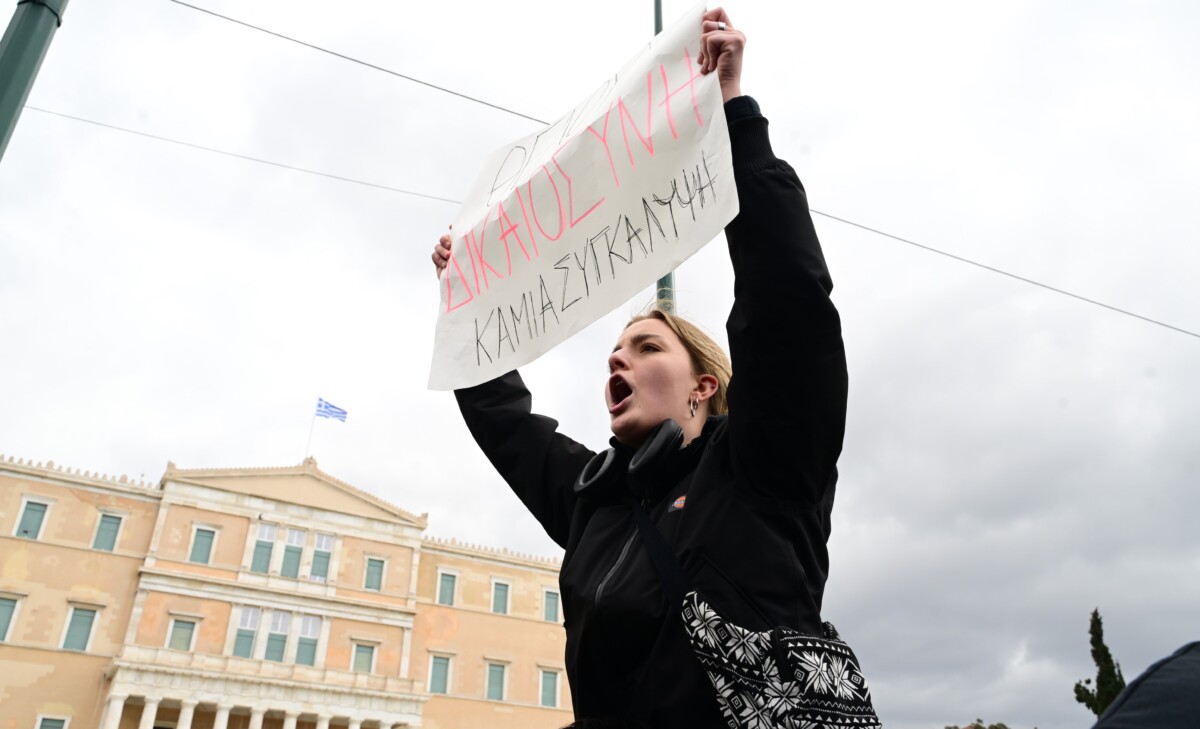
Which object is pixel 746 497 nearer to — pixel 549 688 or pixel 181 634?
pixel 181 634

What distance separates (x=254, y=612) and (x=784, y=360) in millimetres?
31324

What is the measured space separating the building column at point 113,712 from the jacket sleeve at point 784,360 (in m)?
29.5

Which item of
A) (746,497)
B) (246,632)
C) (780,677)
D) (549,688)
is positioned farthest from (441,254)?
(549,688)

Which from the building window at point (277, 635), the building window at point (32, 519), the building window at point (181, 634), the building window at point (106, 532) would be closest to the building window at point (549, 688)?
the building window at point (277, 635)

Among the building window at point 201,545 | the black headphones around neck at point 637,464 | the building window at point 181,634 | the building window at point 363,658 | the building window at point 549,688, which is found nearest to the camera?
the black headphones around neck at point 637,464

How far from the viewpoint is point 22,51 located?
2.73m

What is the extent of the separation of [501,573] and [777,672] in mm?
33715

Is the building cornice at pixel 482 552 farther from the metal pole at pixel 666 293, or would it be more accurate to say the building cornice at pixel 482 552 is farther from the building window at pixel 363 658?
the metal pole at pixel 666 293

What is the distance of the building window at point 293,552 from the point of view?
30.0 m

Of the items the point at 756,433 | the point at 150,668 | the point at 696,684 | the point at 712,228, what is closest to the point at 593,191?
the point at 712,228

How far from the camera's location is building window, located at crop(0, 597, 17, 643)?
84.2 ft

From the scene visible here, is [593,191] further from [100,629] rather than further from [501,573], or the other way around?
[501,573]

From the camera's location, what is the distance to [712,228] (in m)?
1.61

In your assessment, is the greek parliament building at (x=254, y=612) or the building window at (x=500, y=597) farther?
the building window at (x=500, y=597)
